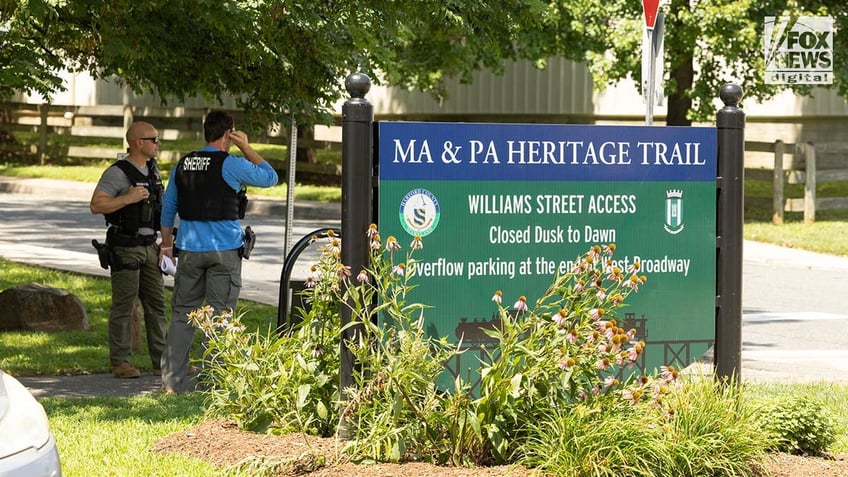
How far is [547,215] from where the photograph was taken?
6.61 metres

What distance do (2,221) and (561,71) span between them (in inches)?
540

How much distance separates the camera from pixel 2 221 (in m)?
20.8

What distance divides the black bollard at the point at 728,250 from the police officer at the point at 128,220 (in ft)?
13.2

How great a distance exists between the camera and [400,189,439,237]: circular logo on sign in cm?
638

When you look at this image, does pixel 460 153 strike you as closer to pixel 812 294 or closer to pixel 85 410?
pixel 85 410

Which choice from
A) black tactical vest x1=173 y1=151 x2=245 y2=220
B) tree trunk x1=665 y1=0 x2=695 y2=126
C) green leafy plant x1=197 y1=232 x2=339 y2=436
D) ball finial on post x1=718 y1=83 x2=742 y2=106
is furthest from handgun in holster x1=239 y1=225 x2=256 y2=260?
tree trunk x1=665 y1=0 x2=695 y2=126

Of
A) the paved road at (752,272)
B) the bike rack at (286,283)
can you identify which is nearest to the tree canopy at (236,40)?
the bike rack at (286,283)

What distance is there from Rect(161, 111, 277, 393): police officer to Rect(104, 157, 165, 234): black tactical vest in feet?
2.41

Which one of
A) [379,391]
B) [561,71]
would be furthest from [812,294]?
[561,71]

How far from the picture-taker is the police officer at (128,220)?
9438 millimetres

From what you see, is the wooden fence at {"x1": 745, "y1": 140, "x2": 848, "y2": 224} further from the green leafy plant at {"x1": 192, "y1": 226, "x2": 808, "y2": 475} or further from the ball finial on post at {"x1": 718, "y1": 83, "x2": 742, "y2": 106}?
the green leafy plant at {"x1": 192, "y1": 226, "x2": 808, "y2": 475}

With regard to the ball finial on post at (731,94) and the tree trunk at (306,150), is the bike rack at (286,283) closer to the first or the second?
the ball finial on post at (731,94)

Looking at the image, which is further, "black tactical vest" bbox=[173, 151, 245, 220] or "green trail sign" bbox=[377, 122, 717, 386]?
"black tactical vest" bbox=[173, 151, 245, 220]

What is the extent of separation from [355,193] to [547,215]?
0.92 m
